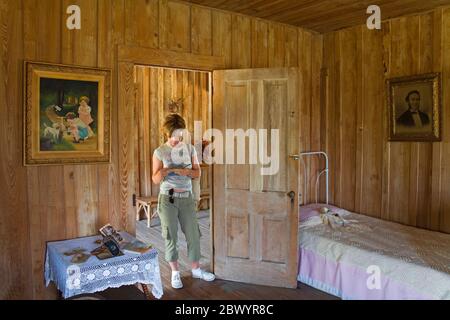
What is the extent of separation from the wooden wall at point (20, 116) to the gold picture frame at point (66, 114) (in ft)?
0.21

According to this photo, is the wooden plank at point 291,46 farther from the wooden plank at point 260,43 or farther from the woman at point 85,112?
the woman at point 85,112

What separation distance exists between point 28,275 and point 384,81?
12.4ft

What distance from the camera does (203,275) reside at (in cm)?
366

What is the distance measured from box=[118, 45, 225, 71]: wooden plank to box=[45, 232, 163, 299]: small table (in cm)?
154

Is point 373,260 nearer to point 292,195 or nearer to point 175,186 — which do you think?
point 292,195

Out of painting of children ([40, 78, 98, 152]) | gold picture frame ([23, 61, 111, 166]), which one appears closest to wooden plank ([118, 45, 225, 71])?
gold picture frame ([23, 61, 111, 166])

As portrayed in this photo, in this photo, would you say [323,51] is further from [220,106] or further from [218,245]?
[218,245]

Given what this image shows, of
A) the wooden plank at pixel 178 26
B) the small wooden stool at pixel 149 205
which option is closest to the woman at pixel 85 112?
the wooden plank at pixel 178 26

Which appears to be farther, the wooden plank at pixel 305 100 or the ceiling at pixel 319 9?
the wooden plank at pixel 305 100

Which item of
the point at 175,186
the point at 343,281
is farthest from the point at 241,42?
the point at 343,281

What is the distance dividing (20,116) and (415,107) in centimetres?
351

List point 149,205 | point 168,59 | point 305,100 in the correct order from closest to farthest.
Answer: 1. point 168,59
2. point 305,100
3. point 149,205

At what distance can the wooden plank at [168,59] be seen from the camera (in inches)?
124

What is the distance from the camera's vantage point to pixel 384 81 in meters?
4.02
